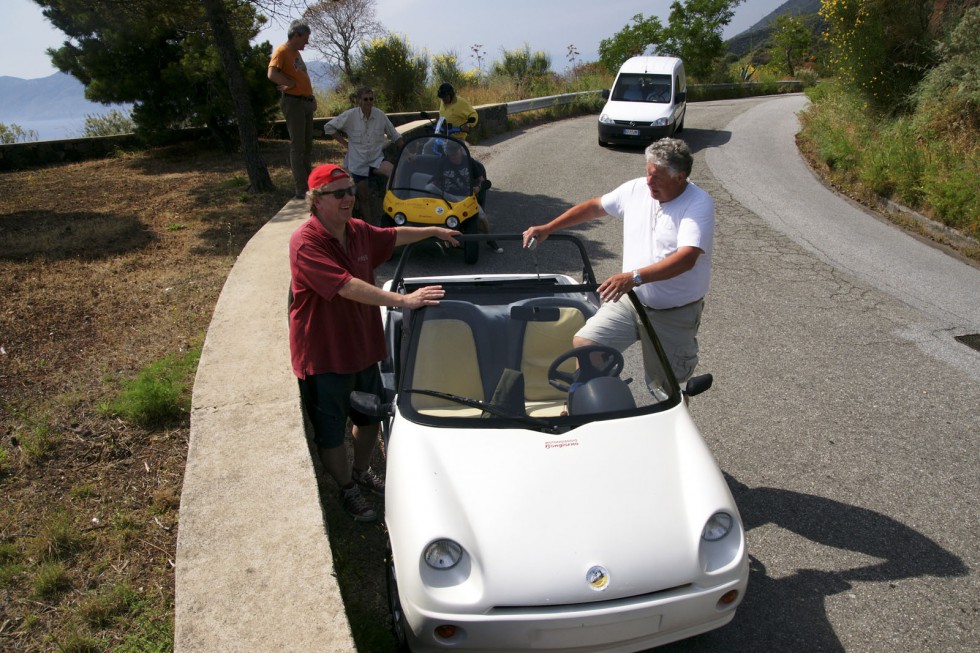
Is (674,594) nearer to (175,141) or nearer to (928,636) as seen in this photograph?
(928,636)

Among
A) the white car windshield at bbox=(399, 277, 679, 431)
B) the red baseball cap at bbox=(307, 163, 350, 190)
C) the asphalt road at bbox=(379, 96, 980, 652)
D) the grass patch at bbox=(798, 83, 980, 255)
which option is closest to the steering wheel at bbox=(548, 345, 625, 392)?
the white car windshield at bbox=(399, 277, 679, 431)

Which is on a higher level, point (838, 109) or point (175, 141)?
point (175, 141)

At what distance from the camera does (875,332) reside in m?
6.39

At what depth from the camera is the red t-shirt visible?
338 centimetres

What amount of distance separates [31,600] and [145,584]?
1.42ft

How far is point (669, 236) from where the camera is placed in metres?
3.88

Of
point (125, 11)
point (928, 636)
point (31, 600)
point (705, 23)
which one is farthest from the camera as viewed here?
point (705, 23)

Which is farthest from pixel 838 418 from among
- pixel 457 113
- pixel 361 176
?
pixel 457 113

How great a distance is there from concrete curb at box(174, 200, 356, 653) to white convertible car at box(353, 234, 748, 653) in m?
0.36

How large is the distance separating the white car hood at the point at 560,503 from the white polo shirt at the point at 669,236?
93 cm

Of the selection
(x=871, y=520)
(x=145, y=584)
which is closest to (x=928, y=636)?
(x=871, y=520)

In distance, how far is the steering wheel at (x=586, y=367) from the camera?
3502 mm

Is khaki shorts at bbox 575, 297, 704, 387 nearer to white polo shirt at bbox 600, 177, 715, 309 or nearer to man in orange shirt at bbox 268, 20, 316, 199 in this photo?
white polo shirt at bbox 600, 177, 715, 309

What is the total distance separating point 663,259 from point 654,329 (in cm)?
42
